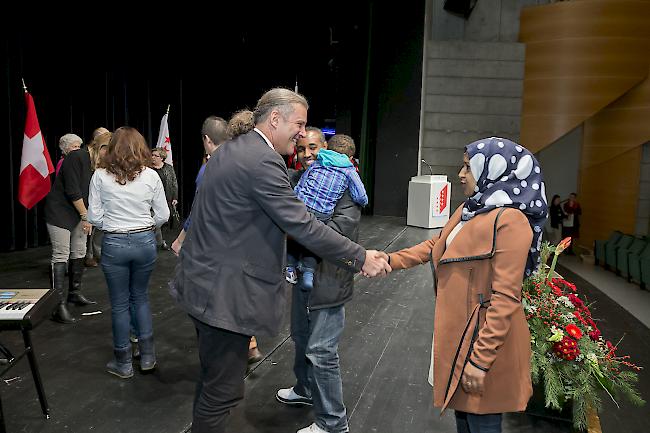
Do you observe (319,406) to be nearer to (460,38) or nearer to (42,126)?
(42,126)

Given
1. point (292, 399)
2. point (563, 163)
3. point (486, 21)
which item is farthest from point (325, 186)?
point (563, 163)

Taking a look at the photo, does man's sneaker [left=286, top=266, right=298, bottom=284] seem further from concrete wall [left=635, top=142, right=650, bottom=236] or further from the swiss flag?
concrete wall [left=635, top=142, right=650, bottom=236]

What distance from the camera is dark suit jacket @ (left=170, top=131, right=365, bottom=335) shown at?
1.62 m

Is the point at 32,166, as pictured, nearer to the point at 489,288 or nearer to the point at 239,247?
the point at 239,247

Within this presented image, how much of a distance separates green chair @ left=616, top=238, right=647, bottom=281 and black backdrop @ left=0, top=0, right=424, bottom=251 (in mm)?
4208

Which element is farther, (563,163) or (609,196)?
(563,163)

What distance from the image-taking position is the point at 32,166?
4734 mm

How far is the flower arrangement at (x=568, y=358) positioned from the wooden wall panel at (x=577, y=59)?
1037 cm

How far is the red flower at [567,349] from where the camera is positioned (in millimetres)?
2385

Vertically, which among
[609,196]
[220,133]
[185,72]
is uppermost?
[185,72]

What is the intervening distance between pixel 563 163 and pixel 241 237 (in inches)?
566

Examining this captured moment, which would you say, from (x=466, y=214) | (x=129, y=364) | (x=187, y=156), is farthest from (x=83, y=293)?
(x=187, y=156)

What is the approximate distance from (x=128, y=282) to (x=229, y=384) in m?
1.29

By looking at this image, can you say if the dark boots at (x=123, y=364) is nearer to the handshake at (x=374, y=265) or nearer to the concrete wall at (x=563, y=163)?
the handshake at (x=374, y=265)
